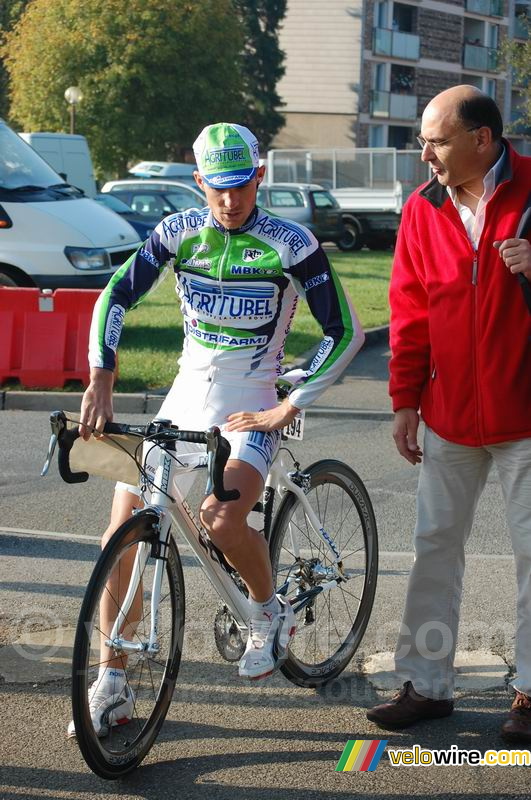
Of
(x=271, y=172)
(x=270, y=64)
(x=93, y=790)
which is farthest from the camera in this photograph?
(x=270, y=64)

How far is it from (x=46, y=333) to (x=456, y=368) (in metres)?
7.67

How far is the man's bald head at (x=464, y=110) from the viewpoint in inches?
152

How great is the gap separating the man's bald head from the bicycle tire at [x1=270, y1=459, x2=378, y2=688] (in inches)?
56.2

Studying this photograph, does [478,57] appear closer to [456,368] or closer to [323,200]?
[323,200]

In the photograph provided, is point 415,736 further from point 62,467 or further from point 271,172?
point 271,172

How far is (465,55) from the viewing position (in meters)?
69.2

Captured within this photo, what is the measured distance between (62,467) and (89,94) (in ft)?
146

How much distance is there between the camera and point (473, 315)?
3957 millimetres

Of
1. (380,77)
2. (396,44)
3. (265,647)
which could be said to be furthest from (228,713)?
(396,44)

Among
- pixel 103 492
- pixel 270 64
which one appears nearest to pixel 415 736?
pixel 103 492

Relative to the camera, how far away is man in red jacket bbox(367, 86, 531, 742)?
3.91m

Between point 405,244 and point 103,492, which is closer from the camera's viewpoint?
point 405,244

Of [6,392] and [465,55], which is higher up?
[465,55]

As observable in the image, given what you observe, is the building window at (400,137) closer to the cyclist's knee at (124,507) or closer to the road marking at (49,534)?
the road marking at (49,534)
